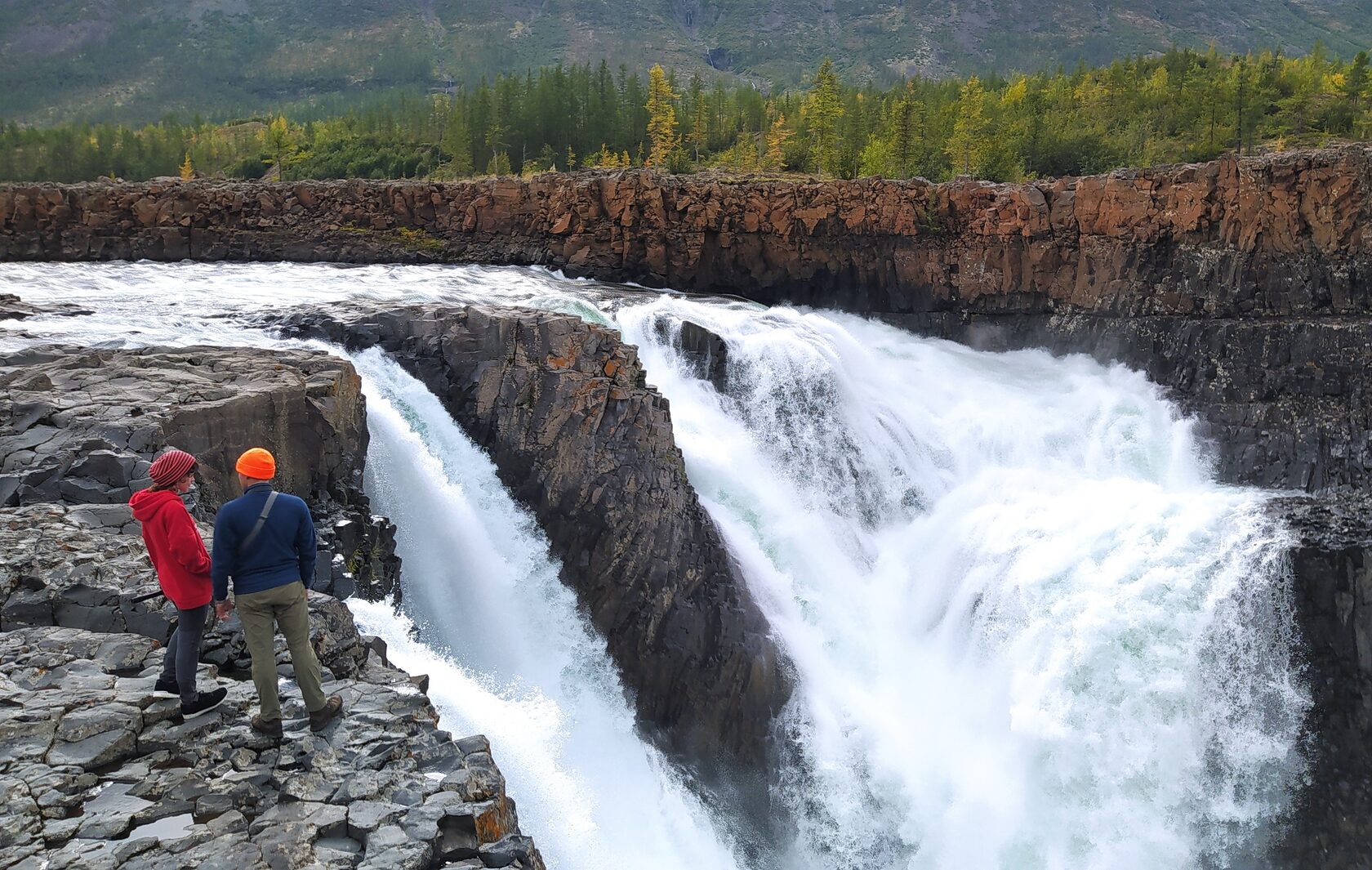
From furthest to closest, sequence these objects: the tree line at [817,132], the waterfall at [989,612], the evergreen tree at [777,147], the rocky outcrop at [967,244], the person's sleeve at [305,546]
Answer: the evergreen tree at [777,147], the tree line at [817,132], the rocky outcrop at [967,244], the waterfall at [989,612], the person's sleeve at [305,546]

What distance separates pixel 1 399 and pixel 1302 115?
52.0 metres

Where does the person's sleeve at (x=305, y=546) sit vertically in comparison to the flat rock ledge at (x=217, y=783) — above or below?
above

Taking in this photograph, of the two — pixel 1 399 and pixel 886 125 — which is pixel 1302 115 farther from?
pixel 1 399

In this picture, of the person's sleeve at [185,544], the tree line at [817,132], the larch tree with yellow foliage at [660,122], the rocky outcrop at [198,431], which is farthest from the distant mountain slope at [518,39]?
the person's sleeve at [185,544]

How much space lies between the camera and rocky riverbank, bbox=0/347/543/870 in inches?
286

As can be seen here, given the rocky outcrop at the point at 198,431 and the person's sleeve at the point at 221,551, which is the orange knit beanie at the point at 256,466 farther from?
the rocky outcrop at the point at 198,431

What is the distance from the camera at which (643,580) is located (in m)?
20.0

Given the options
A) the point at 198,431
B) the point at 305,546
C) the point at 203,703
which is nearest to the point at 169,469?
the point at 305,546

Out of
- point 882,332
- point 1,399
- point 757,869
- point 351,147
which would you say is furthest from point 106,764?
point 351,147

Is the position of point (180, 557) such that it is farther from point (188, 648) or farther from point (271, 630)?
point (271, 630)

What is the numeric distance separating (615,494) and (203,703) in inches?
483

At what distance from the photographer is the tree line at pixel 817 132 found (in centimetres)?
4572

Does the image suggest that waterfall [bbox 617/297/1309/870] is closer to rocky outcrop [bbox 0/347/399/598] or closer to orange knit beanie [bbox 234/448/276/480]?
rocky outcrop [bbox 0/347/399/598]

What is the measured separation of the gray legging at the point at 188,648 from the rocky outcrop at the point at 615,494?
36.4ft
